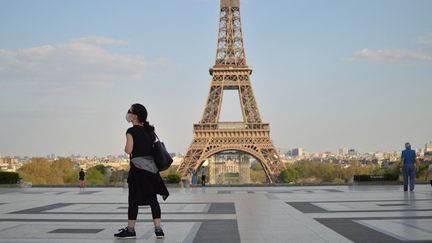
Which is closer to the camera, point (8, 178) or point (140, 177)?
point (140, 177)

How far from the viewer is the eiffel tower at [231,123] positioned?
6488 cm

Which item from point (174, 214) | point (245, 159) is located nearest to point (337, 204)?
point (174, 214)

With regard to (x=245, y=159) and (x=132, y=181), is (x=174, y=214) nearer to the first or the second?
(x=132, y=181)

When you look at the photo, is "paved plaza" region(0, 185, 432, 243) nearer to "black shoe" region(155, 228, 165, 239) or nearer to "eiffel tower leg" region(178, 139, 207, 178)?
"black shoe" region(155, 228, 165, 239)

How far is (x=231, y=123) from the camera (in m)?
67.8

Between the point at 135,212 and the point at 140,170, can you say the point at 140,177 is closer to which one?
the point at 140,170

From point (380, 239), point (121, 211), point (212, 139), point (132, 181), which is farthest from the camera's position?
point (212, 139)

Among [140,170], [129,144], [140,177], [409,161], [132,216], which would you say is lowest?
[132,216]

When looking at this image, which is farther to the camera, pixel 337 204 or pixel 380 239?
pixel 337 204

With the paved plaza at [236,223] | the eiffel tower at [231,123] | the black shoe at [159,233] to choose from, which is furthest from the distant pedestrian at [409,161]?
the eiffel tower at [231,123]

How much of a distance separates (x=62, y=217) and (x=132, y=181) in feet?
12.2

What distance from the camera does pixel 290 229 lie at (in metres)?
9.95

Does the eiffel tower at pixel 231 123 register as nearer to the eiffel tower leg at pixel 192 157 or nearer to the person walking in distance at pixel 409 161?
the eiffel tower leg at pixel 192 157

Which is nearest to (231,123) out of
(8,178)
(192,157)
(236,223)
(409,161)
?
(192,157)
